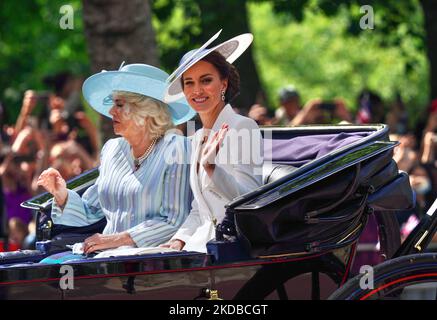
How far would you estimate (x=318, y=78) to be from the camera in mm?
28891

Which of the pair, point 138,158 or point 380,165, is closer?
point 380,165

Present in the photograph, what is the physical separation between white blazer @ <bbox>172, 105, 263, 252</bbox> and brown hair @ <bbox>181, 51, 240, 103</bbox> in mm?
141

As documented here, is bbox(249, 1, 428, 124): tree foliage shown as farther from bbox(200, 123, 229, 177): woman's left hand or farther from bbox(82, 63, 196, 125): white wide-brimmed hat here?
bbox(200, 123, 229, 177): woman's left hand

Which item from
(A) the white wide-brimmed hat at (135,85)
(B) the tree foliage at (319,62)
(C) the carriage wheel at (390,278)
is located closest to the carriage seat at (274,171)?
(A) the white wide-brimmed hat at (135,85)

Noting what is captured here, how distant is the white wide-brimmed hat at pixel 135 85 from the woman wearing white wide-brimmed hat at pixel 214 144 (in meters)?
0.10

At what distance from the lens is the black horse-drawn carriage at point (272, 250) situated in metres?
4.62

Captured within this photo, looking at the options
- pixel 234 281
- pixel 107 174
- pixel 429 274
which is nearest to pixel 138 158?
pixel 107 174

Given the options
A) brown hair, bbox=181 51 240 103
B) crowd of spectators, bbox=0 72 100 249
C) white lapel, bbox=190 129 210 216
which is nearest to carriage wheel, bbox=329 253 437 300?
white lapel, bbox=190 129 210 216

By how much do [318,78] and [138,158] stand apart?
23621 millimetres

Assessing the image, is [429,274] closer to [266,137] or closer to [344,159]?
[344,159]

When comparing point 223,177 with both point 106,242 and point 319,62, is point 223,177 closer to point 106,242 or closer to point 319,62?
point 106,242

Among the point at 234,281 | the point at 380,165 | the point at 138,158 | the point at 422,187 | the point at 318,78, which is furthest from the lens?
the point at 318,78

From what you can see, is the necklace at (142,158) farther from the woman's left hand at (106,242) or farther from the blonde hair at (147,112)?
the woman's left hand at (106,242)

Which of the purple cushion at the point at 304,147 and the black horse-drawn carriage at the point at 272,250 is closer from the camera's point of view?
the black horse-drawn carriage at the point at 272,250
